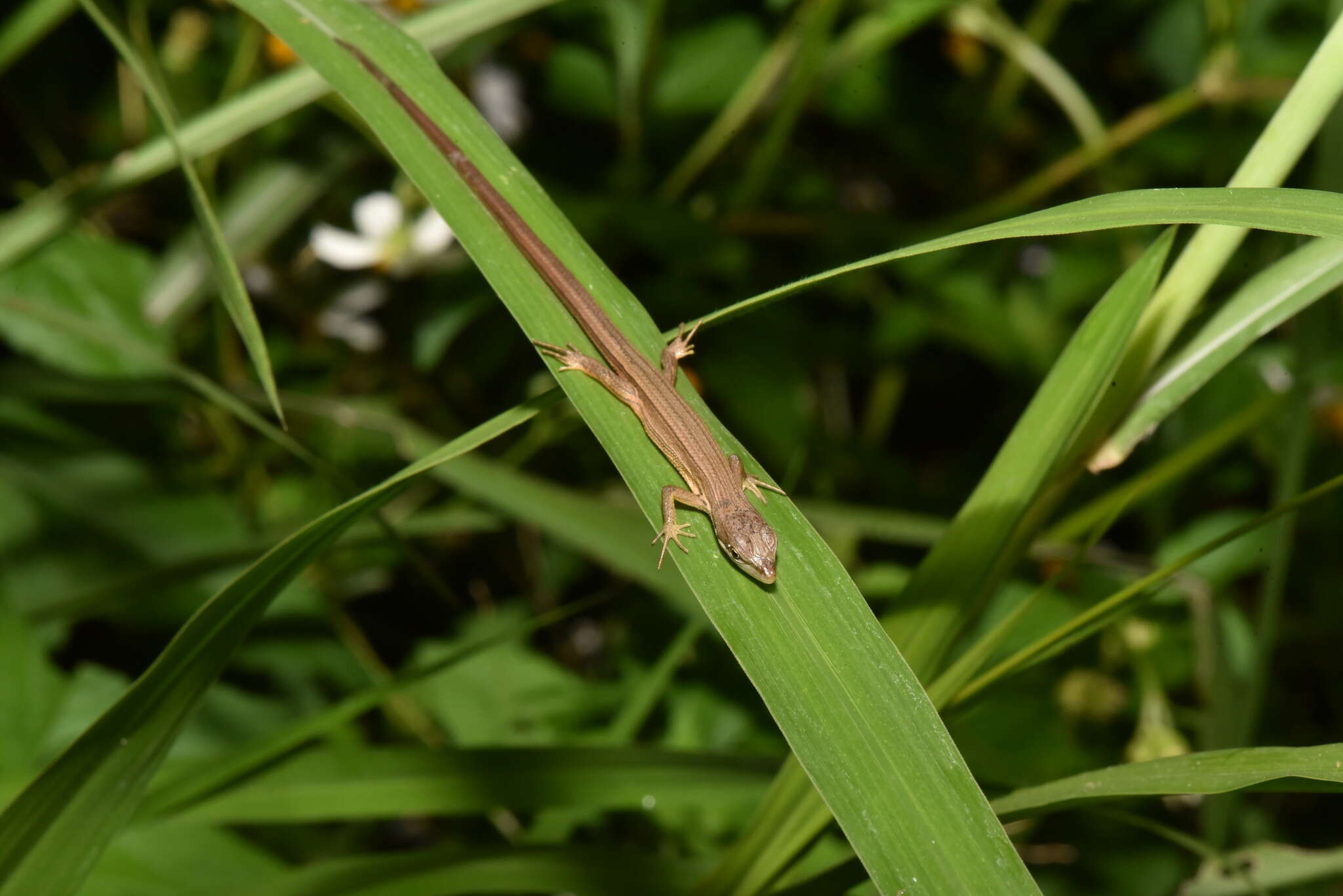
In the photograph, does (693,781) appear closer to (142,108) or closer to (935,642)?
(935,642)

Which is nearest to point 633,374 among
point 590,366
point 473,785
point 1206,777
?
point 590,366

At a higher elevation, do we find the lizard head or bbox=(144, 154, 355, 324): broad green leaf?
bbox=(144, 154, 355, 324): broad green leaf

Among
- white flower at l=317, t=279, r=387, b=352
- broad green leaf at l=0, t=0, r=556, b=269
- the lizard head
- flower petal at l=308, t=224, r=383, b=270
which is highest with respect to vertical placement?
white flower at l=317, t=279, r=387, b=352

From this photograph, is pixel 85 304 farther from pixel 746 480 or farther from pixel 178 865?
pixel 746 480

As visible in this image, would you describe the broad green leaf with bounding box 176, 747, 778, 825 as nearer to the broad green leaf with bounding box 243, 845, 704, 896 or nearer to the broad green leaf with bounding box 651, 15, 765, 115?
the broad green leaf with bounding box 243, 845, 704, 896

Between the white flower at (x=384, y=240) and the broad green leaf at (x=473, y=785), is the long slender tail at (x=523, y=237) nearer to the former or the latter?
the broad green leaf at (x=473, y=785)

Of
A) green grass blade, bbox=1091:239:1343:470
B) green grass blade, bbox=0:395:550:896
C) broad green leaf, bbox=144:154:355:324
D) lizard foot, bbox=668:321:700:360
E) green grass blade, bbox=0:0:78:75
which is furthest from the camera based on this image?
broad green leaf, bbox=144:154:355:324

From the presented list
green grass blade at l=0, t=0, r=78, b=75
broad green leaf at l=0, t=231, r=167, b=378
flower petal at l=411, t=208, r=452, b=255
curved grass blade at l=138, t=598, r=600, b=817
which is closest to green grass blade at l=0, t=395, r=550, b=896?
curved grass blade at l=138, t=598, r=600, b=817

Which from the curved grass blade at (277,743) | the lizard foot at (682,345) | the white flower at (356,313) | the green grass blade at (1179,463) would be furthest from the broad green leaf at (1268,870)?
the white flower at (356,313)
